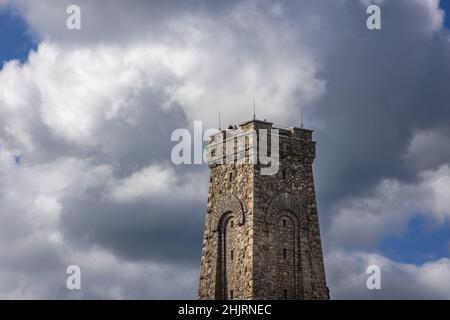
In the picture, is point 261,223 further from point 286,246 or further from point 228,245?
point 228,245

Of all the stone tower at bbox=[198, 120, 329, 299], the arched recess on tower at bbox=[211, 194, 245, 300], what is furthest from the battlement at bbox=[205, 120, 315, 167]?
the arched recess on tower at bbox=[211, 194, 245, 300]

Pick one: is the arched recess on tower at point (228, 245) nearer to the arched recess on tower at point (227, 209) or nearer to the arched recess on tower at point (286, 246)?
the arched recess on tower at point (227, 209)

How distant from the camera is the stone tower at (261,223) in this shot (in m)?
85.6

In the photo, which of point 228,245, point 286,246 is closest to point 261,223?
point 286,246

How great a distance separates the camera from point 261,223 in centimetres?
8594

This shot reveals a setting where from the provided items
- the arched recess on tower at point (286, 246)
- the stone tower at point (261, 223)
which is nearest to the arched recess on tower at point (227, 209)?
the stone tower at point (261, 223)

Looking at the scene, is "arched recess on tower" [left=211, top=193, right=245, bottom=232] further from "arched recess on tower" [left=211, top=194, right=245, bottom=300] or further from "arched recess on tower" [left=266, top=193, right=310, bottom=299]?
"arched recess on tower" [left=266, top=193, right=310, bottom=299]

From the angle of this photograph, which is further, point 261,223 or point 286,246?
point 286,246

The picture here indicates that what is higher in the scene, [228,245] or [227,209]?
[227,209]
